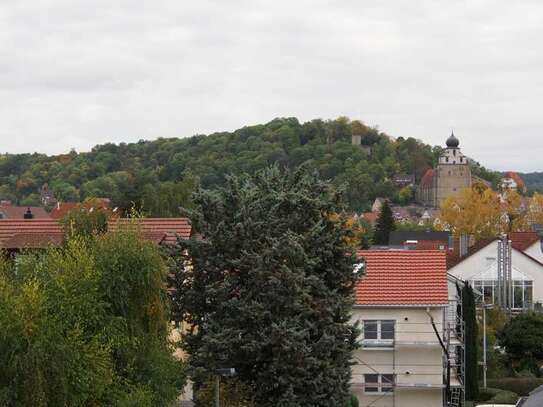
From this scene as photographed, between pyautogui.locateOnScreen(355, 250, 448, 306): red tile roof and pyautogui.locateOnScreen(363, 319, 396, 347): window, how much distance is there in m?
0.85

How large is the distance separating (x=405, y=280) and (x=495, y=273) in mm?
37454

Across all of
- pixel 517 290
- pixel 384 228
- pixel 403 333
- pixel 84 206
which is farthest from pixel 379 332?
pixel 384 228

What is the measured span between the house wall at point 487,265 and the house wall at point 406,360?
118 feet

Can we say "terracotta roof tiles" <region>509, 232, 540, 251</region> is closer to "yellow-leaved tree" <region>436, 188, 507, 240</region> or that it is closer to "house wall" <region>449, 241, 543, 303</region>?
"house wall" <region>449, 241, 543, 303</region>

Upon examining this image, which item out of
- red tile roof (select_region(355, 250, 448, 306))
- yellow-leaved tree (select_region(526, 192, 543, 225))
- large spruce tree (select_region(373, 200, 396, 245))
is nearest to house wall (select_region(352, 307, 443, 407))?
red tile roof (select_region(355, 250, 448, 306))

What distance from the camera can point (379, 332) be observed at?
4247cm

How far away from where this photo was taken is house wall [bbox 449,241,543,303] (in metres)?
78.6

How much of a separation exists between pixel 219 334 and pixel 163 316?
A: 3932mm

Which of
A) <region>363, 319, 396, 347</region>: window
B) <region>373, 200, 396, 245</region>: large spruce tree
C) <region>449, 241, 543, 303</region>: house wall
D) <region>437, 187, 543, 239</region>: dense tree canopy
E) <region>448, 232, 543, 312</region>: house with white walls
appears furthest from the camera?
<region>373, 200, 396, 245</region>: large spruce tree

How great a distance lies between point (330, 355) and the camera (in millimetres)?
31938

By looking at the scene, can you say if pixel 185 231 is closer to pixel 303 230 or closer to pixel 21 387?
pixel 303 230

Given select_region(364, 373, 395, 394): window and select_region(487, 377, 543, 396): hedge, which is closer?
select_region(364, 373, 395, 394): window

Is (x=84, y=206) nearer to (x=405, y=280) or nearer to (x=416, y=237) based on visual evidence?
(x=405, y=280)

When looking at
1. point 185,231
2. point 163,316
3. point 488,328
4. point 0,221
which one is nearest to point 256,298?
point 163,316
